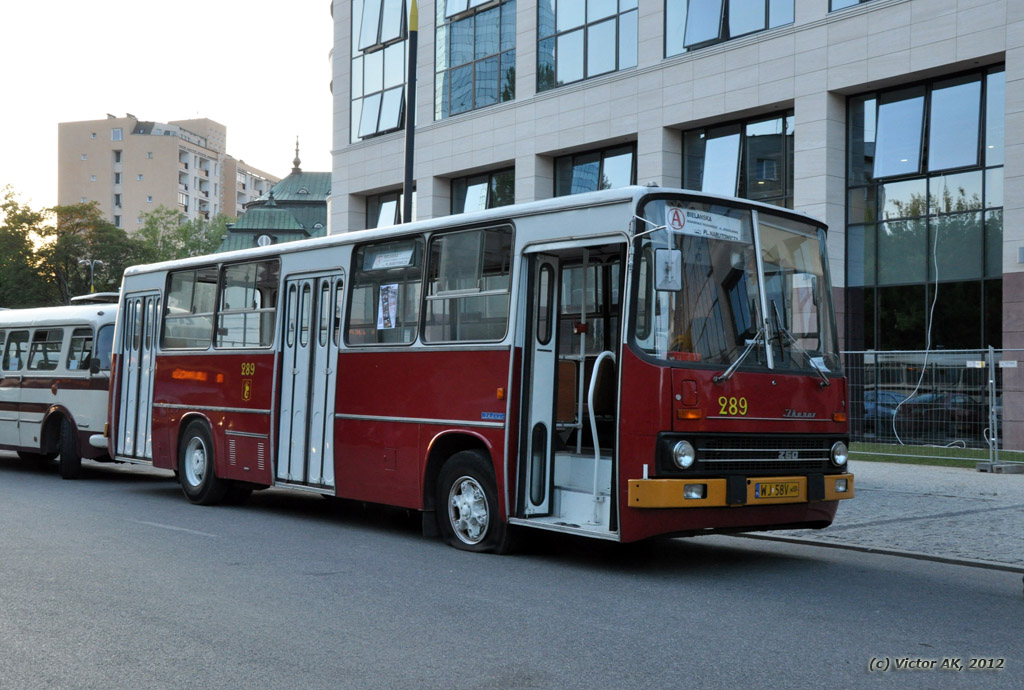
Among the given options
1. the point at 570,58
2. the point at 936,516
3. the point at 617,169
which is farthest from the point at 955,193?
the point at 936,516

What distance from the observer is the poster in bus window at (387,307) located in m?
11.2

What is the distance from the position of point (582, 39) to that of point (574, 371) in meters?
20.7

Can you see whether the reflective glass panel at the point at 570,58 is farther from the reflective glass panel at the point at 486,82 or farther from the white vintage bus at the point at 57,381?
the white vintage bus at the point at 57,381

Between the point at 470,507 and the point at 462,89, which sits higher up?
the point at 462,89

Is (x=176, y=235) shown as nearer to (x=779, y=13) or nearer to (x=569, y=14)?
(x=569, y=14)

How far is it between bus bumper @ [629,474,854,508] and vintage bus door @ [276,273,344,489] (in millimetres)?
4394

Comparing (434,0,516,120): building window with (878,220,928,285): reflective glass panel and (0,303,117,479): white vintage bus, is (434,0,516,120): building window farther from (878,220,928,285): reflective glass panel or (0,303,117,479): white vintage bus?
(0,303,117,479): white vintage bus

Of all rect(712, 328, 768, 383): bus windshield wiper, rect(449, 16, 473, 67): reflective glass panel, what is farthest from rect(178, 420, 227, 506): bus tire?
rect(449, 16, 473, 67): reflective glass panel

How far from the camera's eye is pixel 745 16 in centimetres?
2550

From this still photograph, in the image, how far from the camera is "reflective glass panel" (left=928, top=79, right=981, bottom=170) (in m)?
22.5

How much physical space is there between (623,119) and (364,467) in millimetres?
18039

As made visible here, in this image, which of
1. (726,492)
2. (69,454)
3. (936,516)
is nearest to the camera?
(726,492)

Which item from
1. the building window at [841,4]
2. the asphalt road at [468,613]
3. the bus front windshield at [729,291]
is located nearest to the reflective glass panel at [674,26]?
the building window at [841,4]

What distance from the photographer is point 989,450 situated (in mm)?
18594
